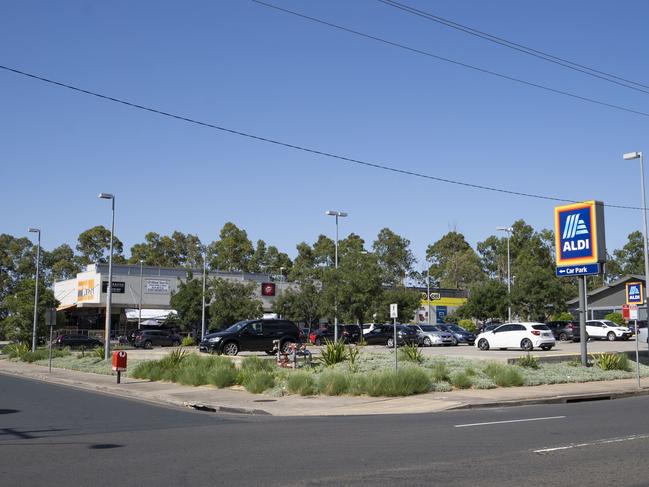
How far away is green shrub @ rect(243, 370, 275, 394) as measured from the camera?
21094mm

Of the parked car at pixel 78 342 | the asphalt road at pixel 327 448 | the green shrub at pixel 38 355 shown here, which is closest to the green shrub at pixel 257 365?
the asphalt road at pixel 327 448

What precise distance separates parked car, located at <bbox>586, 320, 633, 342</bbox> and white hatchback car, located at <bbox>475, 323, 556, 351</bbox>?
14085 millimetres

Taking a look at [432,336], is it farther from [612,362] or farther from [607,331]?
[612,362]

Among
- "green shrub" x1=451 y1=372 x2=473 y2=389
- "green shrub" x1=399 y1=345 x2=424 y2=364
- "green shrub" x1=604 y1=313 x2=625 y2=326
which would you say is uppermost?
"green shrub" x1=604 y1=313 x2=625 y2=326

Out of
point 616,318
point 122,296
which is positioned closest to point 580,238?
point 616,318

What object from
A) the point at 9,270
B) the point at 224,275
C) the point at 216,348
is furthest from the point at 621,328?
the point at 9,270

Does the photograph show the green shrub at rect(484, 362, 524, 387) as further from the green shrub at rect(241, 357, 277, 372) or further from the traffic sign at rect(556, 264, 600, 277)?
the green shrub at rect(241, 357, 277, 372)

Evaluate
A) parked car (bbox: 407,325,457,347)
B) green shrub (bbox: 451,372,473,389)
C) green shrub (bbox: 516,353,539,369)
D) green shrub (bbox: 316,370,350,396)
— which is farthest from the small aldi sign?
parked car (bbox: 407,325,457,347)

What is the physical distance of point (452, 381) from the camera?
70.3 ft

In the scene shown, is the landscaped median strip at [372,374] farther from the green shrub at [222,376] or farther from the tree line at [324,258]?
the tree line at [324,258]

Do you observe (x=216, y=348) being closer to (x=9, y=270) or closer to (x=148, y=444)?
(x=148, y=444)

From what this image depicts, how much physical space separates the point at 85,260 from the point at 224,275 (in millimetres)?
47737

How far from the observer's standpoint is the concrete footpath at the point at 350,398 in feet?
56.6

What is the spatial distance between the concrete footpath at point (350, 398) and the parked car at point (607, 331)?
95.8 ft
